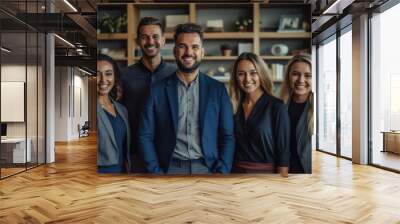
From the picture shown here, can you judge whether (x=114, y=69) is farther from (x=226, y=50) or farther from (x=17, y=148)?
(x=17, y=148)

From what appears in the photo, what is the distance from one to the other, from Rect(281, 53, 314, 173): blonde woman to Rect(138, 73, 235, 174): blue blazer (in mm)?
975

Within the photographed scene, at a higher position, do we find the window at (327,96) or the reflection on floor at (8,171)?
the window at (327,96)

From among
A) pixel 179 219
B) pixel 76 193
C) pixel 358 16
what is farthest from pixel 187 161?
pixel 358 16

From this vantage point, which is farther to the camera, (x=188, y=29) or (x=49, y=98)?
(x=49, y=98)

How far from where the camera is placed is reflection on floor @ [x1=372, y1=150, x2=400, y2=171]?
7675 millimetres

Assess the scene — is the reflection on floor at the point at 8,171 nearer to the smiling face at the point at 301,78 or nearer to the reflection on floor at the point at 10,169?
the reflection on floor at the point at 10,169

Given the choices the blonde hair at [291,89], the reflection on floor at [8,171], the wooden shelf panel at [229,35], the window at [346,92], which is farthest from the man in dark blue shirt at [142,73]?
the window at [346,92]

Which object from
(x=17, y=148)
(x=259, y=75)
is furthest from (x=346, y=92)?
(x=17, y=148)

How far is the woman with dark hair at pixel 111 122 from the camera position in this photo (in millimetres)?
6488

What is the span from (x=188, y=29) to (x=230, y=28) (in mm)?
697

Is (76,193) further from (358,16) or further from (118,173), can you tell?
(358,16)

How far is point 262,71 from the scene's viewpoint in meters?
6.50

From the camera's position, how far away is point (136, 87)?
649 cm

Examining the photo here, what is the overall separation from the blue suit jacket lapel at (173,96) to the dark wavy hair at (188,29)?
2.28 feet
